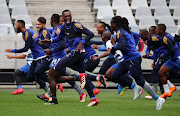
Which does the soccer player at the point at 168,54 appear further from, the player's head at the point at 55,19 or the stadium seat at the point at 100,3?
the stadium seat at the point at 100,3

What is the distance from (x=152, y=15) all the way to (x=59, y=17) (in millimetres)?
12772

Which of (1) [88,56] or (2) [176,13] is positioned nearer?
(1) [88,56]

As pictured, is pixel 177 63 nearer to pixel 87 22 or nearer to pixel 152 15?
pixel 87 22

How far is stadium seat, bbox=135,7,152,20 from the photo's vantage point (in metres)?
22.1

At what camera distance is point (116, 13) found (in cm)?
2205

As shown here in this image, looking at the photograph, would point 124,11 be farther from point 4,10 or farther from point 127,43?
point 127,43

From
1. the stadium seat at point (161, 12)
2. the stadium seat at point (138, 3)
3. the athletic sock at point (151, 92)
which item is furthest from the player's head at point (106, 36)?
the stadium seat at point (138, 3)

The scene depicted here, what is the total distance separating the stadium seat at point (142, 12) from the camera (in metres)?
22.1

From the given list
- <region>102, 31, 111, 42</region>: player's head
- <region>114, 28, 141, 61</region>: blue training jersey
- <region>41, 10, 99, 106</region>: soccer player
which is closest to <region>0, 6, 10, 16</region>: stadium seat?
<region>102, 31, 111, 42</region>: player's head

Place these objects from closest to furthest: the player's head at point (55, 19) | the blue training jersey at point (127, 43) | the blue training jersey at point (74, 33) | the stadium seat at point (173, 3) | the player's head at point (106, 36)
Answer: the blue training jersey at point (127, 43) → the blue training jersey at point (74, 33) → the player's head at point (55, 19) → the player's head at point (106, 36) → the stadium seat at point (173, 3)

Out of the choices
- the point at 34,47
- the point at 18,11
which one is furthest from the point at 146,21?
the point at 34,47

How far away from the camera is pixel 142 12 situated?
72.8ft

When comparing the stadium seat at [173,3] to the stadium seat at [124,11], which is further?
the stadium seat at [173,3]

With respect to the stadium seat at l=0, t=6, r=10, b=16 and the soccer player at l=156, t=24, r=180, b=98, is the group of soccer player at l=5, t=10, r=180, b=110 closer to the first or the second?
the soccer player at l=156, t=24, r=180, b=98
